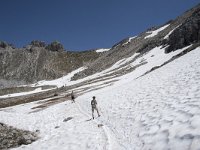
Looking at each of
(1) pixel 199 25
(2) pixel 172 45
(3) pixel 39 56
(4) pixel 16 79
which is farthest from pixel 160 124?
(3) pixel 39 56

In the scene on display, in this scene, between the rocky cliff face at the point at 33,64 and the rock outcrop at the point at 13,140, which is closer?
the rock outcrop at the point at 13,140

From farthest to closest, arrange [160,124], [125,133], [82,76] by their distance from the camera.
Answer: [82,76] → [125,133] → [160,124]

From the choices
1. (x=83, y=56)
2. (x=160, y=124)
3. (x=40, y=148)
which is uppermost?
(x=83, y=56)

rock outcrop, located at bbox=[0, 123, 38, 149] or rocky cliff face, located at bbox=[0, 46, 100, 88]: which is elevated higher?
rocky cliff face, located at bbox=[0, 46, 100, 88]

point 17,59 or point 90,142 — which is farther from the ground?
point 17,59

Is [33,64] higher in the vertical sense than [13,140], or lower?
higher

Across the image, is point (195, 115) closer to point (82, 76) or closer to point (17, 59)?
point (82, 76)

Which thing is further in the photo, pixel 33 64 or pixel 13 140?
pixel 33 64

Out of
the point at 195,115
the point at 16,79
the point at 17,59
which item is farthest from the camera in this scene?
the point at 17,59

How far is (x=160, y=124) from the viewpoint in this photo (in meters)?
14.0

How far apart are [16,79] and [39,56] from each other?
2502cm

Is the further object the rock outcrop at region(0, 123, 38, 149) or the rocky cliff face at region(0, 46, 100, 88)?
the rocky cliff face at region(0, 46, 100, 88)

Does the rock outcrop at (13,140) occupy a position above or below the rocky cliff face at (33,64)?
below

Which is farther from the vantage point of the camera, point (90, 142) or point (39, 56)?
point (39, 56)
